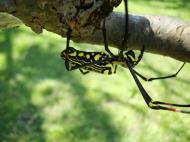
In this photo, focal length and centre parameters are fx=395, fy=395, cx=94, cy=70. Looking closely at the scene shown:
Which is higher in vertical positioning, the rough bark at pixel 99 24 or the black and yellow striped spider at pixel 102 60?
the rough bark at pixel 99 24

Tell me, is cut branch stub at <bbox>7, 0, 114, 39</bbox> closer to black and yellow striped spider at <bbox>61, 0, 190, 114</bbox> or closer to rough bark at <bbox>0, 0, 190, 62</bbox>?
rough bark at <bbox>0, 0, 190, 62</bbox>

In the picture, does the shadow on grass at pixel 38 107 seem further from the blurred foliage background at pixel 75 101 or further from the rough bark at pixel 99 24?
the rough bark at pixel 99 24

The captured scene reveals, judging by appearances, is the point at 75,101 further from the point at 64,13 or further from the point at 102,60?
the point at 64,13

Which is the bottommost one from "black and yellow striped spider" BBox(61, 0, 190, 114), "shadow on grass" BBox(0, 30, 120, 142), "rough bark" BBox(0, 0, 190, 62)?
"shadow on grass" BBox(0, 30, 120, 142)

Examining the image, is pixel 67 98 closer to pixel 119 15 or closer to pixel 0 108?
pixel 0 108

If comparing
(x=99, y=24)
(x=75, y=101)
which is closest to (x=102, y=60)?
(x=99, y=24)

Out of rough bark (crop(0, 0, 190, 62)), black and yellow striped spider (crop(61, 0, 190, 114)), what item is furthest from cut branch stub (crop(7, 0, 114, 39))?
black and yellow striped spider (crop(61, 0, 190, 114))

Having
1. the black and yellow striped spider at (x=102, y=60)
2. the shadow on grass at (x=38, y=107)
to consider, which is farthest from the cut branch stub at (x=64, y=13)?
the shadow on grass at (x=38, y=107)

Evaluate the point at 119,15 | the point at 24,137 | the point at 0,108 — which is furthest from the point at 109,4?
the point at 0,108
